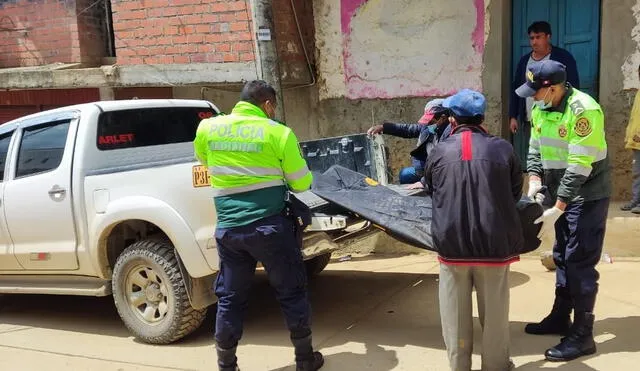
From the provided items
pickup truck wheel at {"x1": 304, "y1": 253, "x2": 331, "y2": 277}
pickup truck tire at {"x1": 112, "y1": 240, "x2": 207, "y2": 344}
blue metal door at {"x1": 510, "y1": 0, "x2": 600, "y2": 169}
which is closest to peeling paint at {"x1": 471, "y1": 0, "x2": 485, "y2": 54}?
blue metal door at {"x1": 510, "y1": 0, "x2": 600, "y2": 169}

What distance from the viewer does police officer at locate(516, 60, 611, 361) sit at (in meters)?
3.56

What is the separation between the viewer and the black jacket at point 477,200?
10.5 feet

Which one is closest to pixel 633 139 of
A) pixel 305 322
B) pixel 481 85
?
pixel 481 85

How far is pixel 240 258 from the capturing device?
3.70 m

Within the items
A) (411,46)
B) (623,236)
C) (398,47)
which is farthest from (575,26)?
(623,236)

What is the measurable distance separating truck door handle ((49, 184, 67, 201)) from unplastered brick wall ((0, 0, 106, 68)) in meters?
4.58

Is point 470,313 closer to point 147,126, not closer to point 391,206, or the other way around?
point 391,206

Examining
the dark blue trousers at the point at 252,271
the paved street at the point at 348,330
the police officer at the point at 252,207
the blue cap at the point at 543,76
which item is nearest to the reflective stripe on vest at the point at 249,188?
the police officer at the point at 252,207

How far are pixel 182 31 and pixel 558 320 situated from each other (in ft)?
17.5

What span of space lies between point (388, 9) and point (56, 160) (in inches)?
161

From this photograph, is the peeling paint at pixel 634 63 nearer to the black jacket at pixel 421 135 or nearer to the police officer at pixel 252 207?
the black jacket at pixel 421 135

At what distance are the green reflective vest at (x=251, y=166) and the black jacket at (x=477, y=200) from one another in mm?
864

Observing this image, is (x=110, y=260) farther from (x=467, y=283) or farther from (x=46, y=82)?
(x=46, y=82)

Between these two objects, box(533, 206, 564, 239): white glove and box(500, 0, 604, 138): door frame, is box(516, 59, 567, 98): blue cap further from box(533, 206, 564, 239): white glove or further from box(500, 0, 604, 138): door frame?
box(500, 0, 604, 138): door frame
